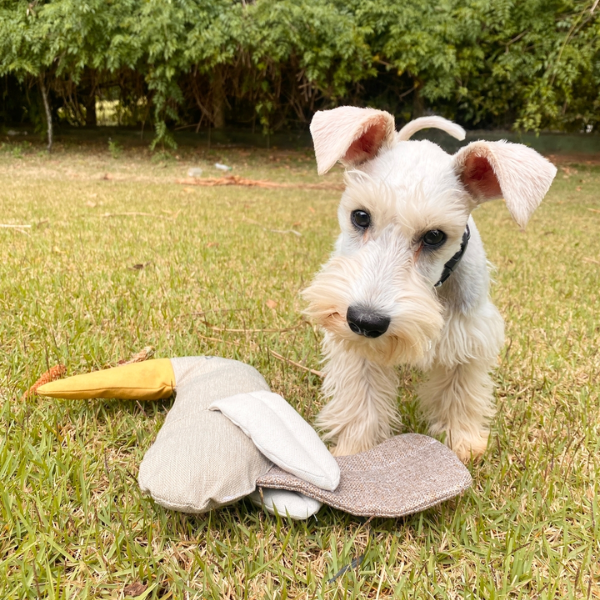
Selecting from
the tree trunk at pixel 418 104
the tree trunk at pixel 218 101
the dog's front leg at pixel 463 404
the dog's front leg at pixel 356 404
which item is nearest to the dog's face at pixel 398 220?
the dog's front leg at pixel 356 404

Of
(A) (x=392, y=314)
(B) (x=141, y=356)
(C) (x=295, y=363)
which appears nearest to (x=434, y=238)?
(A) (x=392, y=314)

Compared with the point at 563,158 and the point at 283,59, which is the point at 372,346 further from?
the point at 563,158

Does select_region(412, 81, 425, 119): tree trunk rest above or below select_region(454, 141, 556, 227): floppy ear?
below

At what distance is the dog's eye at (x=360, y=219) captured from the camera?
204 centimetres

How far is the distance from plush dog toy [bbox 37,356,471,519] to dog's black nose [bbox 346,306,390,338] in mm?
427

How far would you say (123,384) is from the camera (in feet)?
6.80

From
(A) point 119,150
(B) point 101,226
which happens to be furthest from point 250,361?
(A) point 119,150

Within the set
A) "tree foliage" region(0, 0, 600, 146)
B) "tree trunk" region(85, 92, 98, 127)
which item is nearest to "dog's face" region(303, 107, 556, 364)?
"tree foliage" region(0, 0, 600, 146)

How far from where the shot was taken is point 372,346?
182cm

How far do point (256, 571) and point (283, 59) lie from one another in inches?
489

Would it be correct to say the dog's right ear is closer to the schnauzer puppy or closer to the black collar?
the schnauzer puppy

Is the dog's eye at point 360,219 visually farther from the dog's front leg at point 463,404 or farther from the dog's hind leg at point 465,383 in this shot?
the dog's front leg at point 463,404

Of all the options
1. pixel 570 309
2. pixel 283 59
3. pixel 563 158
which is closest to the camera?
pixel 570 309

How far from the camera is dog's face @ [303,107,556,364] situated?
1782 mm
